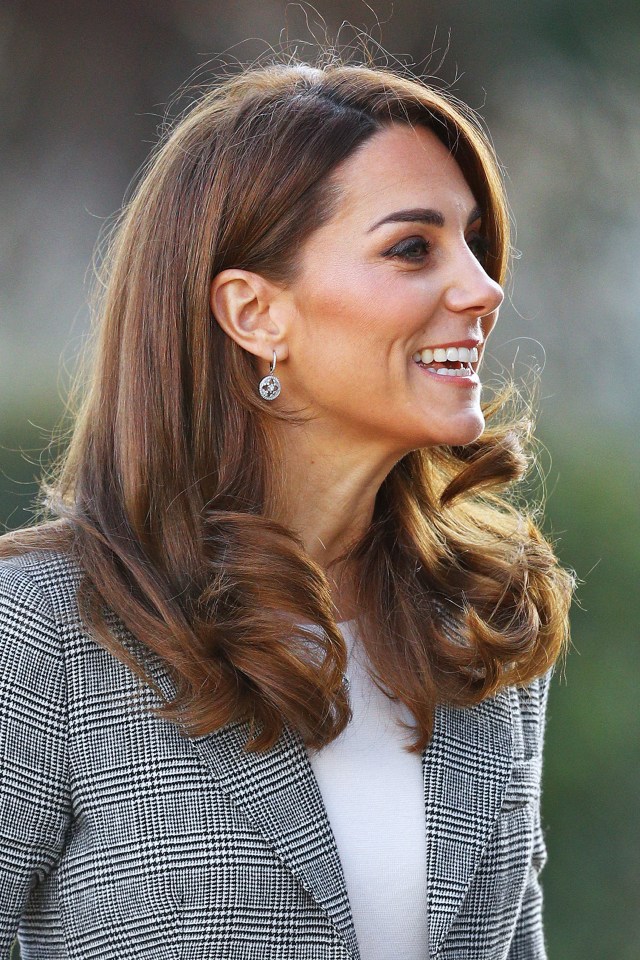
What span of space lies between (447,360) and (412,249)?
0.67ft

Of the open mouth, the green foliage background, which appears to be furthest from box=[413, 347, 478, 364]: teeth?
the green foliage background

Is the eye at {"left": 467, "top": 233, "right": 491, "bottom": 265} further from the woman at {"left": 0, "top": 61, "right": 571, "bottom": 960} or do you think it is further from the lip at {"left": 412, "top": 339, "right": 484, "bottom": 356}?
the lip at {"left": 412, "top": 339, "right": 484, "bottom": 356}

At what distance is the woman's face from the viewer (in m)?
2.01

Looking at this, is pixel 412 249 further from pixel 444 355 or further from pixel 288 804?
pixel 288 804

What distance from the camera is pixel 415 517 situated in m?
2.37

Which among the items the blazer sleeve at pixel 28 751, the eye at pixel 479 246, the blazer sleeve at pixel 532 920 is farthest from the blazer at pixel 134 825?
the eye at pixel 479 246

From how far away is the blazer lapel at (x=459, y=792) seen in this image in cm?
190

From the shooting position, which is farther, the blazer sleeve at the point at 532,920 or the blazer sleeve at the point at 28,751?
the blazer sleeve at the point at 532,920

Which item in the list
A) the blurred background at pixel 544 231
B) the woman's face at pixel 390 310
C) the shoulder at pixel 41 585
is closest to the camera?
the shoulder at pixel 41 585

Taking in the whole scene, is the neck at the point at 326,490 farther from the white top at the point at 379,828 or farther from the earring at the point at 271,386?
the white top at the point at 379,828

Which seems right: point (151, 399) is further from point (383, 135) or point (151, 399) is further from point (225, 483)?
point (383, 135)

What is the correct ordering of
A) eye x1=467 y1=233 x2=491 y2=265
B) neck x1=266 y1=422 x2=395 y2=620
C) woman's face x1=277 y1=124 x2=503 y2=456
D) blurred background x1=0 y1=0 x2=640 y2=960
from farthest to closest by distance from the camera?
blurred background x1=0 y1=0 x2=640 y2=960
eye x1=467 y1=233 x2=491 y2=265
neck x1=266 y1=422 x2=395 y2=620
woman's face x1=277 y1=124 x2=503 y2=456

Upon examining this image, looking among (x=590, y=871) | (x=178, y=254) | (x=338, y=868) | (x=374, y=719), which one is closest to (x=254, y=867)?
(x=338, y=868)

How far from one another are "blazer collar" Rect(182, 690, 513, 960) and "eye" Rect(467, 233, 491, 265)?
89cm
